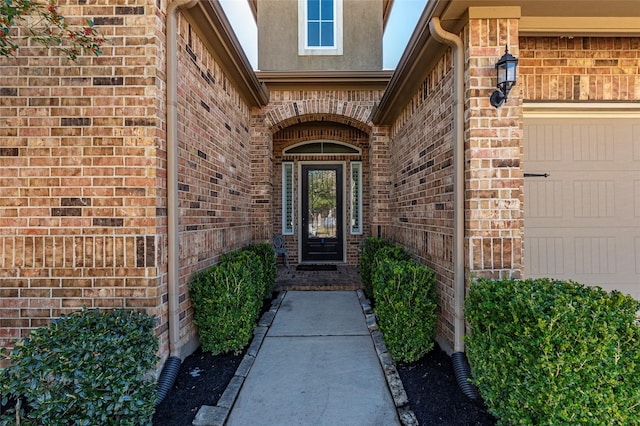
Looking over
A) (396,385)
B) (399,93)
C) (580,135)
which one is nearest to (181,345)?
(396,385)

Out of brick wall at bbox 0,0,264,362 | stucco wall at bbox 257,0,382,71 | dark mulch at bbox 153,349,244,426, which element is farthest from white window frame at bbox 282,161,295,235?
brick wall at bbox 0,0,264,362

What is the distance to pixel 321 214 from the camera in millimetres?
7656

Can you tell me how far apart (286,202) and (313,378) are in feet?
16.9

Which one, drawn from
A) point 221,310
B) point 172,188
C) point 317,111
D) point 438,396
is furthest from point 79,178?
point 317,111

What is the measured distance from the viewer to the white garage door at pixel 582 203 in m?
3.34

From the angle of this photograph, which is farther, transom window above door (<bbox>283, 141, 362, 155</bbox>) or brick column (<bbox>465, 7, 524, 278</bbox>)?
transom window above door (<bbox>283, 141, 362, 155</bbox>)

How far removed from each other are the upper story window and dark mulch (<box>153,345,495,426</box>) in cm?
608

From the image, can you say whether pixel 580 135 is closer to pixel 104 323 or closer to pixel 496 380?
pixel 496 380

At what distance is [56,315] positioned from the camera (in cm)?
245

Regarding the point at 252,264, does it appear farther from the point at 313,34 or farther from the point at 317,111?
the point at 313,34

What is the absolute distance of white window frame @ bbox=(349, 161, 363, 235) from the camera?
295 inches

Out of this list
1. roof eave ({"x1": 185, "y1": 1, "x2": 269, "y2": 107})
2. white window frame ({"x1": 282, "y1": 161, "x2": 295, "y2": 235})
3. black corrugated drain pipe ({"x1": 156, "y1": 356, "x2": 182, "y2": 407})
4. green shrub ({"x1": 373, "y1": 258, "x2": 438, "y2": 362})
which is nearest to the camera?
black corrugated drain pipe ({"x1": 156, "y1": 356, "x2": 182, "y2": 407})

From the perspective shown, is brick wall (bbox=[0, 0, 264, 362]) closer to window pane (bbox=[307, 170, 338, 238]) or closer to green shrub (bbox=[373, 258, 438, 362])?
green shrub (bbox=[373, 258, 438, 362])

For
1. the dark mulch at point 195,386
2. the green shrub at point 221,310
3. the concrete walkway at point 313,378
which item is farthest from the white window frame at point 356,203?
the dark mulch at point 195,386
